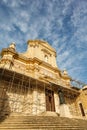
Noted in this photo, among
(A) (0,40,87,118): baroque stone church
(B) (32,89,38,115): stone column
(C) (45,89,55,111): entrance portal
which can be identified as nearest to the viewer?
(A) (0,40,87,118): baroque stone church

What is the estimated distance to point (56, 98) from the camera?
48.3 feet

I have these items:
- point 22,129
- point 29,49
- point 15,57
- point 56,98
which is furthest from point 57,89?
point 22,129

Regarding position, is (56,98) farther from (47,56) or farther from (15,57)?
(47,56)

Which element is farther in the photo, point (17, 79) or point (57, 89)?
point (57, 89)

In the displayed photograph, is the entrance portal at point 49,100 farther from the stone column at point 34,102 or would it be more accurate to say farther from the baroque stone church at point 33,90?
the stone column at point 34,102

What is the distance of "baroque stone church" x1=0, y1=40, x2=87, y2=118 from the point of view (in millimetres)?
11664

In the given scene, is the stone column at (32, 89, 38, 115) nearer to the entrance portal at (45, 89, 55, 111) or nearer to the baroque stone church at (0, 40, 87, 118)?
the baroque stone church at (0, 40, 87, 118)

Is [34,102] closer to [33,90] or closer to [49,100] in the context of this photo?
[33,90]

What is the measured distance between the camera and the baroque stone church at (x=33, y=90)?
11.7 metres

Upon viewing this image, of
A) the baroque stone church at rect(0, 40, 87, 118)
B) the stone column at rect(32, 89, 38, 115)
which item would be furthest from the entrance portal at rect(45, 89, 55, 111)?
the stone column at rect(32, 89, 38, 115)

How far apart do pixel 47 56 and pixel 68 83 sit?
6.00 meters

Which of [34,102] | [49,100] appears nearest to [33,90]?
[34,102]

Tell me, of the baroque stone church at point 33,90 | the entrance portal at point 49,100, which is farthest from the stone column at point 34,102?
the entrance portal at point 49,100

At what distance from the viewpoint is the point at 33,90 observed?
13.4 metres
